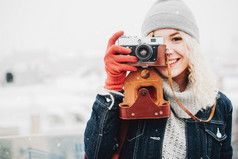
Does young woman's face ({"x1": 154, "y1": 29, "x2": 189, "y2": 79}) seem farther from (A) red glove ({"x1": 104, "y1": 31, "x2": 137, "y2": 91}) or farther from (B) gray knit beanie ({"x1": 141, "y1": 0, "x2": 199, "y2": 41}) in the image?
(A) red glove ({"x1": 104, "y1": 31, "x2": 137, "y2": 91})

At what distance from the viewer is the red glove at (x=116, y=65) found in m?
1.08

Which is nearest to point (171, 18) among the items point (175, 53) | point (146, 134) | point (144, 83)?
point (175, 53)

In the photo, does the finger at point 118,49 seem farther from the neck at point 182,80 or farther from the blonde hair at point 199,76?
the neck at point 182,80

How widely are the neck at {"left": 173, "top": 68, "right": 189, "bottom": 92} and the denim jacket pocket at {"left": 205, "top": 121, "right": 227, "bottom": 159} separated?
1.03 ft

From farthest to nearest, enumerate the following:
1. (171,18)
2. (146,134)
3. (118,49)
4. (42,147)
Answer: (42,147) < (171,18) < (146,134) < (118,49)

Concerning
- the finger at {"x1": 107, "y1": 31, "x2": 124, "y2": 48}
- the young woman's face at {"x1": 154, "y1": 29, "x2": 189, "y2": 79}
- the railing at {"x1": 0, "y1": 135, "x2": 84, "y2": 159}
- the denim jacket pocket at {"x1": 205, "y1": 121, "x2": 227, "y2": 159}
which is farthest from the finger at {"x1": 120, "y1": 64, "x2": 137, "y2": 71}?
the railing at {"x1": 0, "y1": 135, "x2": 84, "y2": 159}

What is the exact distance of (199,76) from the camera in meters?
1.46

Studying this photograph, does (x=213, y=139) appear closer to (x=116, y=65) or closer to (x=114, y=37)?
(x=116, y=65)

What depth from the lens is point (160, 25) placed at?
1377 mm

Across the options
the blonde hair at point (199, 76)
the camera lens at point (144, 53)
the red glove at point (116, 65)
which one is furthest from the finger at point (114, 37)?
the blonde hair at point (199, 76)

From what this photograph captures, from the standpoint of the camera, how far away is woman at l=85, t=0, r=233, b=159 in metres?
1.10

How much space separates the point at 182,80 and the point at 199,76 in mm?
122

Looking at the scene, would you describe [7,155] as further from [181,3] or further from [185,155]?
[181,3]

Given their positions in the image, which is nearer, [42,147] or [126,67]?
[126,67]
